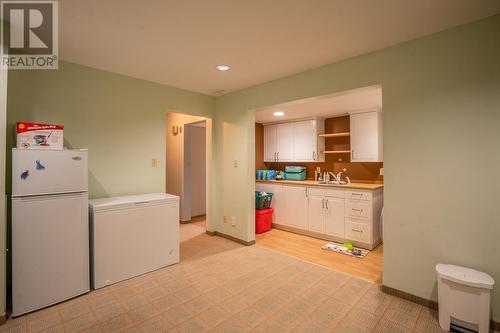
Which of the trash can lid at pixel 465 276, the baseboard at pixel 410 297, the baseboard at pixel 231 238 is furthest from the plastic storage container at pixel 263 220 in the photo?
the trash can lid at pixel 465 276

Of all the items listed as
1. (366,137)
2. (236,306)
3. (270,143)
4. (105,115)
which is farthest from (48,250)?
(366,137)

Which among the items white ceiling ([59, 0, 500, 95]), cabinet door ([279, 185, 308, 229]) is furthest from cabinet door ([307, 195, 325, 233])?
white ceiling ([59, 0, 500, 95])

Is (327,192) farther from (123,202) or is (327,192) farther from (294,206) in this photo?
(123,202)

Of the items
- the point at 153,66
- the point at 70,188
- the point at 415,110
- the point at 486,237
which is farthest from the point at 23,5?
the point at 486,237

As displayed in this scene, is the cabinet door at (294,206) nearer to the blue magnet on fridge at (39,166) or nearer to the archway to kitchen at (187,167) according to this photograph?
the archway to kitchen at (187,167)

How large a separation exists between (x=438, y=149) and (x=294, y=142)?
327cm

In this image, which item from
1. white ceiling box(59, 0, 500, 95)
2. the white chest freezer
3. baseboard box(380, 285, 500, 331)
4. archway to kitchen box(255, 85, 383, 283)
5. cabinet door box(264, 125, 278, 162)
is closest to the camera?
white ceiling box(59, 0, 500, 95)

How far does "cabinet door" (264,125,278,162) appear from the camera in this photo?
5.69m

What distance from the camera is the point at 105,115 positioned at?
3041 mm

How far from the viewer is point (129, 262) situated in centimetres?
273

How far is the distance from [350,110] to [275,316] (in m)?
3.67

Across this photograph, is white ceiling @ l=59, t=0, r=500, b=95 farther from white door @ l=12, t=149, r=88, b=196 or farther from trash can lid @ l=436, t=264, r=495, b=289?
trash can lid @ l=436, t=264, r=495, b=289

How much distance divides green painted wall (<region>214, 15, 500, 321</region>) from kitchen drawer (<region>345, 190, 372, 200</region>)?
133 cm

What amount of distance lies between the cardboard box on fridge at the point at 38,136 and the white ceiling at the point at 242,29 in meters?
0.85
